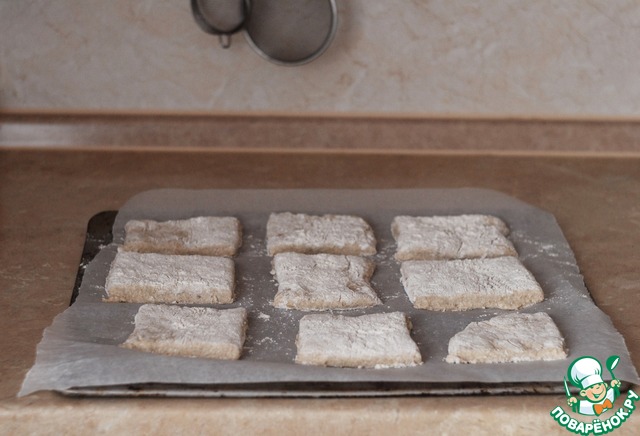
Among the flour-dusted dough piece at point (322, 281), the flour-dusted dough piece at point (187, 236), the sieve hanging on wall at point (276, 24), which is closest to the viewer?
the flour-dusted dough piece at point (322, 281)

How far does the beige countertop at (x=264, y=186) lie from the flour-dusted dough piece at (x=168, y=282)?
113 mm

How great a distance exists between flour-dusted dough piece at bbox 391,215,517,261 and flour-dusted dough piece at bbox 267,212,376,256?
7 centimetres

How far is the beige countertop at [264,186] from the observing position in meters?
1.33

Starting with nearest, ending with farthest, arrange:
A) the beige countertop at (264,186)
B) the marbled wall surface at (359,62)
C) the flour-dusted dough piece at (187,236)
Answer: the beige countertop at (264,186), the flour-dusted dough piece at (187,236), the marbled wall surface at (359,62)

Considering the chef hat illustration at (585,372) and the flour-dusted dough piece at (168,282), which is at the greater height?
the flour-dusted dough piece at (168,282)

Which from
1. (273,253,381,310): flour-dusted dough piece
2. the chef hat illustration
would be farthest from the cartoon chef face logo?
(273,253,381,310): flour-dusted dough piece

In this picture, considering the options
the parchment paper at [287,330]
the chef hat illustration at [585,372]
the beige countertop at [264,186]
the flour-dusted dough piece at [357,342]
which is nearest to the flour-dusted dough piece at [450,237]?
the parchment paper at [287,330]

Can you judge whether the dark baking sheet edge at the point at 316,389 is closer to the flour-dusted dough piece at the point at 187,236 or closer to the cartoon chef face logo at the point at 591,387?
the cartoon chef face logo at the point at 591,387

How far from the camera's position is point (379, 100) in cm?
229

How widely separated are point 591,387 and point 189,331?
0.66 meters

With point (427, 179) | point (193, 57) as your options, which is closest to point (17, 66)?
point (193, 57)

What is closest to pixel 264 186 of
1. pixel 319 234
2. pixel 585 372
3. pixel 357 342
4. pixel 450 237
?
pixel 319 234

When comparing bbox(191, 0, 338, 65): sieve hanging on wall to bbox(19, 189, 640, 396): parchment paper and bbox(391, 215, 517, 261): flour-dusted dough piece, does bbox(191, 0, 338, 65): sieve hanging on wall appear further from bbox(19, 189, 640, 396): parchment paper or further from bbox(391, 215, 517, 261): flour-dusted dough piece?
bbox(391, 215, 517, 261): flour-dusted dough piece

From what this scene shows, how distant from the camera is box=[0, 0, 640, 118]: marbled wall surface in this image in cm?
220
